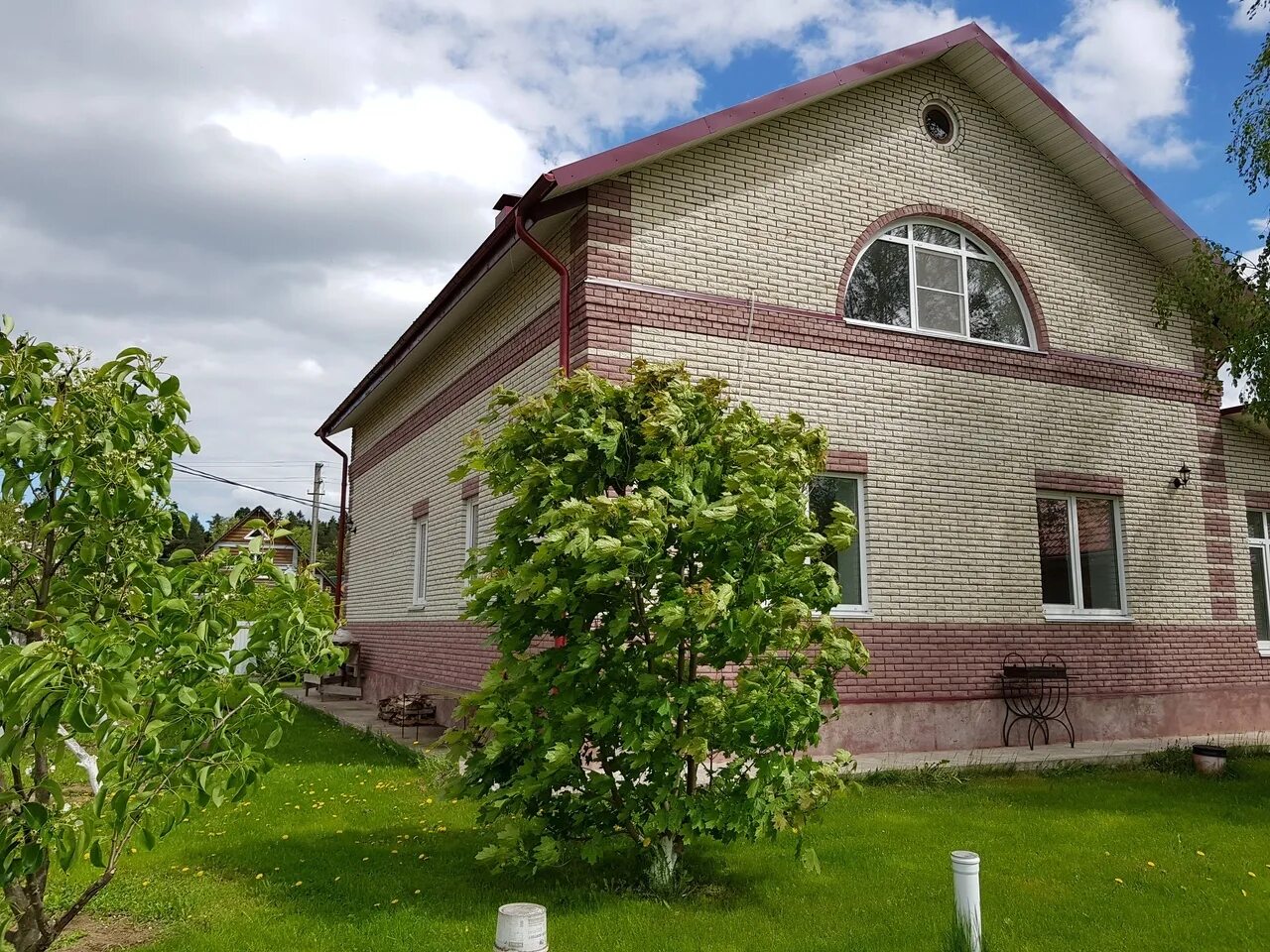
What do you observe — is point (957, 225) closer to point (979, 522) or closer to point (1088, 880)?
point (979, 522)

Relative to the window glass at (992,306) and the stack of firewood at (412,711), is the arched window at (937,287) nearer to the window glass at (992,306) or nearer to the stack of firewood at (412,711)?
the window glass at (992,306)

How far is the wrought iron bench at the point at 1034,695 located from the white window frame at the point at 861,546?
73.2 inches

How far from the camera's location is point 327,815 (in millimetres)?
7613

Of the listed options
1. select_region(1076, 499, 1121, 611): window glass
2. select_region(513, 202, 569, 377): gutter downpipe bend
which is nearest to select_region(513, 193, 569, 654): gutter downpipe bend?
select_region(513, 202, 569, 377): gutter downpipe bend

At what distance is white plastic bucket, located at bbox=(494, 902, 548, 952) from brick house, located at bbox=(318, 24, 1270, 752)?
21.3 ft

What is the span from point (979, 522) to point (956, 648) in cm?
142

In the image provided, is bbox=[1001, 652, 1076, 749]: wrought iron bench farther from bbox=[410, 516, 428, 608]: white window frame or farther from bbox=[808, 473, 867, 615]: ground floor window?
bbox=[410, 516, 428, 608]: white window frame

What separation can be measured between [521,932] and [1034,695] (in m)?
8.87

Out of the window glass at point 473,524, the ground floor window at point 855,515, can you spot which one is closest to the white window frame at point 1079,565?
the ground floor window at point 855,515

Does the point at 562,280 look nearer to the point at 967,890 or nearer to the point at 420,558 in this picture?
the point at 420,558

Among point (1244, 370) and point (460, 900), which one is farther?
point (1244, 370)

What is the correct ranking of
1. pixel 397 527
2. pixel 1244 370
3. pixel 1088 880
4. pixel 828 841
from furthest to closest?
pixel 397 527
pixel 1244 370
pixel 828 841
pixel 1088 880

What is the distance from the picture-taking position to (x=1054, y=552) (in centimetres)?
1162

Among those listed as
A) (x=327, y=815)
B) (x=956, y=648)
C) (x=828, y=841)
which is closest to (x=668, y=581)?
(x=828, y=841)
